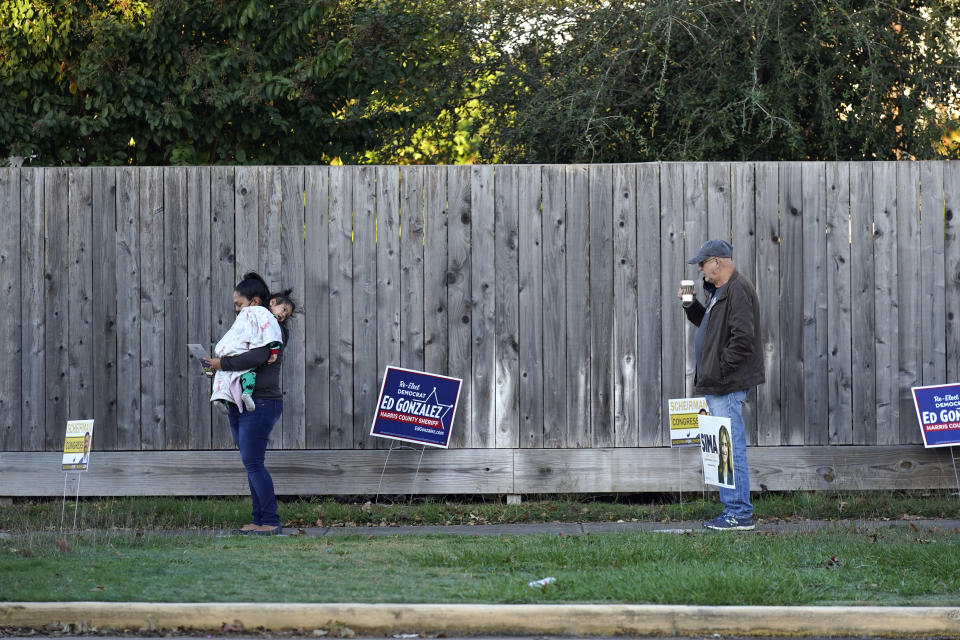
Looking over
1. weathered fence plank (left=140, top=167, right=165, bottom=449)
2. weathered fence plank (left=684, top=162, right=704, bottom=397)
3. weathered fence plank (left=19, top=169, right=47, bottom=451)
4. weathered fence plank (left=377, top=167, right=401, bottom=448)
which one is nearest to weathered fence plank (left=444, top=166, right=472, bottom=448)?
weathered fence plank (left=377, top=167, right=401, bottom=448)

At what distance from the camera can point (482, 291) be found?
8789mm

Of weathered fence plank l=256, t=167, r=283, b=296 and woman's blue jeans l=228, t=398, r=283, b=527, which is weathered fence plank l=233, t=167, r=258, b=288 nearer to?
weathered fence plank l=256, t=167, r=283, b=296

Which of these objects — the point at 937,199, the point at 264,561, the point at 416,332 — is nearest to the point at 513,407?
the point at 416,332

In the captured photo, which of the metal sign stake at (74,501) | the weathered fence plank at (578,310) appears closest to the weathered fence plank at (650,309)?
the weathered fence plank at (578,310)

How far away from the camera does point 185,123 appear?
429 inches

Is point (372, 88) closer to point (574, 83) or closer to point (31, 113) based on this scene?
point (574, 83)

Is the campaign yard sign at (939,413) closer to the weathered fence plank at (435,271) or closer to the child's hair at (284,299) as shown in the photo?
the weathered fence plank at (435,271)

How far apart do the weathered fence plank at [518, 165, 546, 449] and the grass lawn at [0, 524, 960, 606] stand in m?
1.46

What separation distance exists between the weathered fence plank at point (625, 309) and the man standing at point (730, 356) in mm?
811

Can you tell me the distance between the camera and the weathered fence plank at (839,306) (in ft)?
28.7

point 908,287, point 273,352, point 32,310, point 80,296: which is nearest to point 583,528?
point 273,352

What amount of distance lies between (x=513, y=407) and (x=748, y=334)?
1.98 m

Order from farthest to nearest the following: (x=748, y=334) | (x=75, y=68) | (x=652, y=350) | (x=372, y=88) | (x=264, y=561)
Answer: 1. (x=372, y=88)
2. (x=75, y=68)
3. (x=652, y=350)
4. (x=748, y=334)
5. (x=264, y=561)

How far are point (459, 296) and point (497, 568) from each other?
2.84m
